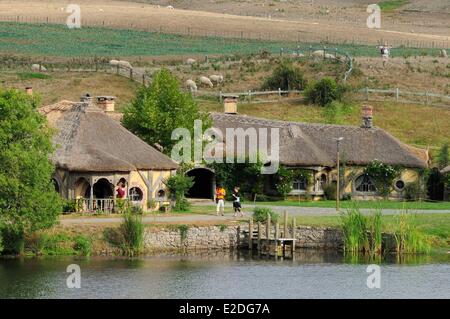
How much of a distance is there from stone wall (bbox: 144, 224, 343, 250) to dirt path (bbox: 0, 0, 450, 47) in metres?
72.0

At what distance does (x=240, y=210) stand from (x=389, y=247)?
7.43 meters

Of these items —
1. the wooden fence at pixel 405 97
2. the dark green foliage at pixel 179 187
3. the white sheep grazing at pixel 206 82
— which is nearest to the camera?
the dark green foliage at pixel 179 187

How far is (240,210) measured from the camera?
2640 inches

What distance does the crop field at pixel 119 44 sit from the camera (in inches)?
4791

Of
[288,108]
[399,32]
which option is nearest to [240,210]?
[288,108]

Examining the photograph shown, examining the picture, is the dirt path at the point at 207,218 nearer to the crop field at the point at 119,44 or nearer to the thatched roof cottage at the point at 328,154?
the thatched roof cottage at the point at 328,154

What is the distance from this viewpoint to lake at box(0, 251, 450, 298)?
2055 inches

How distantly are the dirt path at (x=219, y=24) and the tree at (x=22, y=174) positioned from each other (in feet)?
251

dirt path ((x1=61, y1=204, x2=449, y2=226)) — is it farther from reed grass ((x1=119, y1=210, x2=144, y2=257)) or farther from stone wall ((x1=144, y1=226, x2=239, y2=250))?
reed grass ((x1=119, y1=210, x2=144, y2=257))

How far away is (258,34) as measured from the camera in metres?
139

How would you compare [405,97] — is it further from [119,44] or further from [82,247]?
[82,247]

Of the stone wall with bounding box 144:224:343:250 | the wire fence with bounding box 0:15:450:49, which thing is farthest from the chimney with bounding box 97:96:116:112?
the wire fence with bounding box 0:15:450:49

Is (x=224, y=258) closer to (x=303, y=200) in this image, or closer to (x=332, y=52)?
(x=303, y=200)

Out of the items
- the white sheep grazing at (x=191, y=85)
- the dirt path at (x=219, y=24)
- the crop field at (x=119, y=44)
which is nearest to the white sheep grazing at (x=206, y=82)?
the white sheep grazing at (x=191, y=85)
